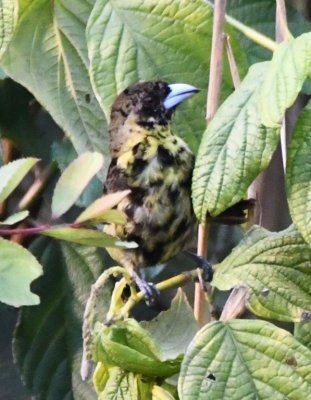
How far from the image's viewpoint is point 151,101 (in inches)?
45.7

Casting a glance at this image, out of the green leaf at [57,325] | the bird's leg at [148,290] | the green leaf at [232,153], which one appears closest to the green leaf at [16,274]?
the green leaf at [232,153]

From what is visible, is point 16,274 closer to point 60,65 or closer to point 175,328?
point 175,328

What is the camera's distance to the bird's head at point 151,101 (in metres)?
1.03

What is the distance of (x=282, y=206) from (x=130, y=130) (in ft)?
0.67

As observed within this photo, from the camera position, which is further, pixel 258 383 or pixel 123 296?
pixel 123 296

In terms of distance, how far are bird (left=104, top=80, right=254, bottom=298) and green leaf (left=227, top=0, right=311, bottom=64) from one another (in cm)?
15

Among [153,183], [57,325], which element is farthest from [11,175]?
[57,325]

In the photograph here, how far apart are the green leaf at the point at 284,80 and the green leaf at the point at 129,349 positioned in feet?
0.67

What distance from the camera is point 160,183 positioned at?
3.44 ft

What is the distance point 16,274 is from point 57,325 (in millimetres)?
823

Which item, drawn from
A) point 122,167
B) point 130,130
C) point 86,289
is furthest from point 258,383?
point 86,289

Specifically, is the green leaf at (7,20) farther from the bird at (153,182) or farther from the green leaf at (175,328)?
the green leaf at (175,328)

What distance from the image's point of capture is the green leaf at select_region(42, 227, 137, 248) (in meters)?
0.66

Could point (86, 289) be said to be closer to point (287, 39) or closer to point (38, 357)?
point (38, 357)
